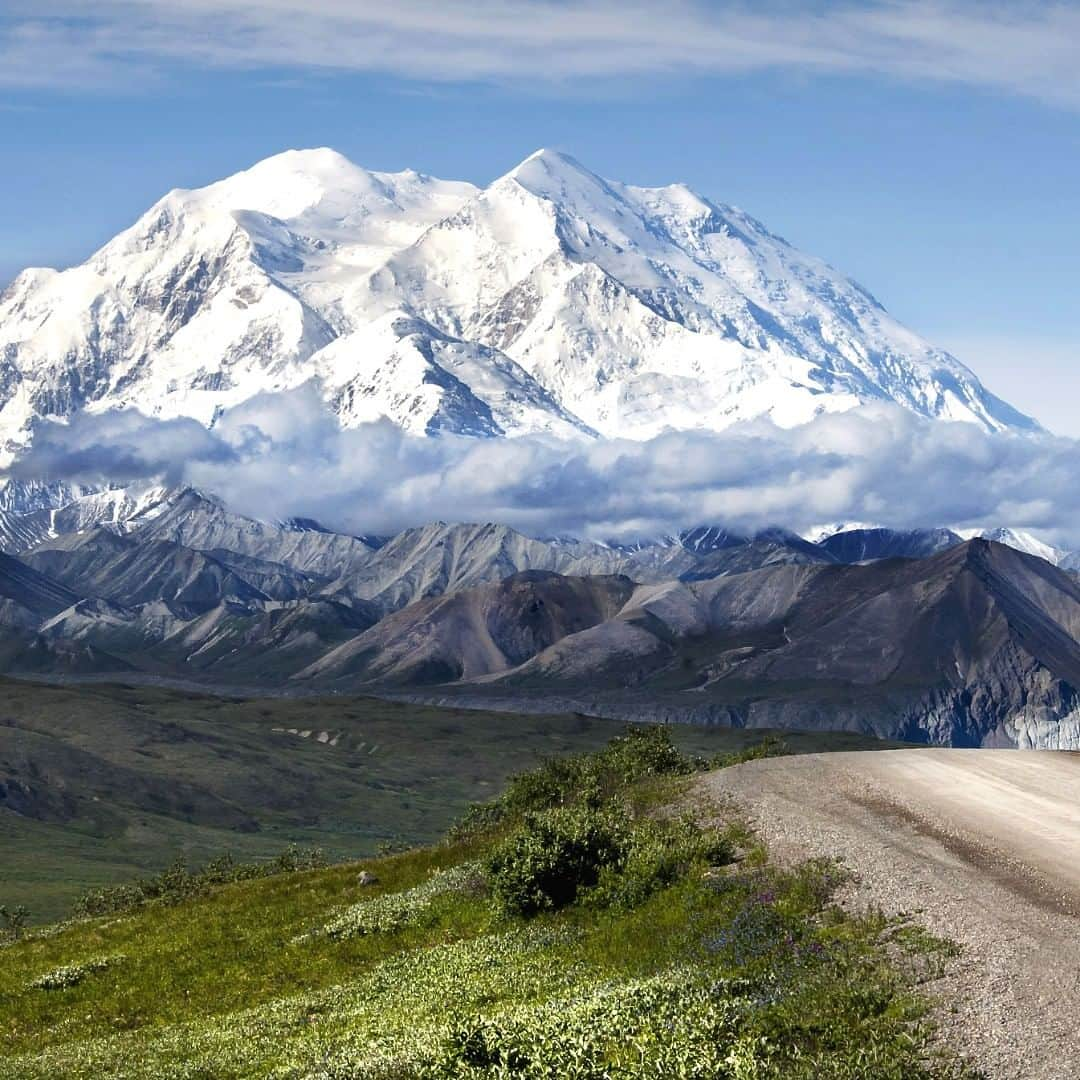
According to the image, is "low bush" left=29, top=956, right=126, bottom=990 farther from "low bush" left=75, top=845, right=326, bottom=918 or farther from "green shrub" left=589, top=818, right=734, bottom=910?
"low bush" left=75, top=845, right=326, bottom=918

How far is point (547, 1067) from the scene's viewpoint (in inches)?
1054

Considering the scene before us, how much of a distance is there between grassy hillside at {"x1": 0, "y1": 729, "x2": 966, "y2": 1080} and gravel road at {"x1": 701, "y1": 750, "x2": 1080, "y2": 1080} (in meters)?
0.93

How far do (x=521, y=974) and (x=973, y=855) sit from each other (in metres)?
11.6

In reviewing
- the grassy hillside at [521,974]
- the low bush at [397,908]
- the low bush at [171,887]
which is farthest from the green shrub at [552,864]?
the low bush at [171,887]

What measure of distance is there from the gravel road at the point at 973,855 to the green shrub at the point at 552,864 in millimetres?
4348

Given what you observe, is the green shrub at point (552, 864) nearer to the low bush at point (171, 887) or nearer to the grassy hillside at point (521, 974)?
the grassy hillside at point (521, 974)

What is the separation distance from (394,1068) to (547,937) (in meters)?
11.6

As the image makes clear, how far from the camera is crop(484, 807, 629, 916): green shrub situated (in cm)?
4347

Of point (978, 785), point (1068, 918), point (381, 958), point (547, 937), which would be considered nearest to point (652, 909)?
point (547, 937)

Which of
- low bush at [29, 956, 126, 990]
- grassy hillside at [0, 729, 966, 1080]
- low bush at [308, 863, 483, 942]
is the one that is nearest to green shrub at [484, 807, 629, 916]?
grassy hillside at [0, 729, 966, 1080]

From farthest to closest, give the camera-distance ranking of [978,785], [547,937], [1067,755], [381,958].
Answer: [1067,755]
[978,785]
[381,958]
[547,937]

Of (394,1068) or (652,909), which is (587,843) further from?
(394,1068)

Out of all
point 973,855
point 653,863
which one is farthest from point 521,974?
point 973,855

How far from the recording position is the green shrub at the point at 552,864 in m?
43.5
